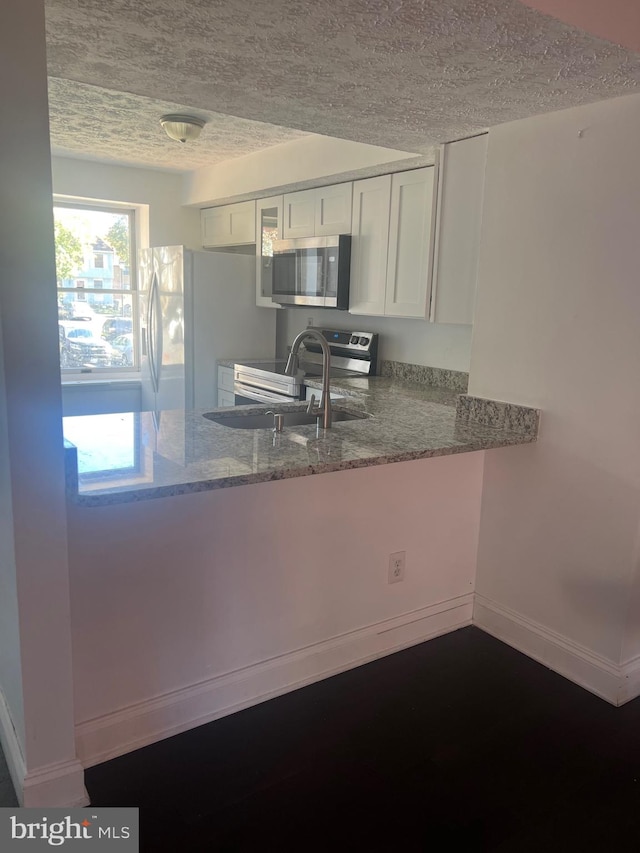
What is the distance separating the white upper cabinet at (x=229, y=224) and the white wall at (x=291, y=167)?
12 centimetres

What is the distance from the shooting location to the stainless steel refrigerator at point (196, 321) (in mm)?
4375

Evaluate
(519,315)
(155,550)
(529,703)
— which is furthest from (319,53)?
(529,703)

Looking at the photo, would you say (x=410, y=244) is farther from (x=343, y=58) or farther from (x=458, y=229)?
(x=343, y=58)

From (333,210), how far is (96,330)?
2.44m

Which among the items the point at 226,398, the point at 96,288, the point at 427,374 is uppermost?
the point at 96,288

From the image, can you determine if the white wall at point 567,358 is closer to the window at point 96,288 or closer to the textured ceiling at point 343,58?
the textured ceiling at point 343,58

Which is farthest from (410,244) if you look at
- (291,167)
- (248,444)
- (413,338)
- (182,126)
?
(248,444)

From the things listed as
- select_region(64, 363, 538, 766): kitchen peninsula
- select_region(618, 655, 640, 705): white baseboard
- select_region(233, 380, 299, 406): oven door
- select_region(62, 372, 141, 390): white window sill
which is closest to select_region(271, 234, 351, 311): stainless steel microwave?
select_region(233, 380, 299, 406): oven door

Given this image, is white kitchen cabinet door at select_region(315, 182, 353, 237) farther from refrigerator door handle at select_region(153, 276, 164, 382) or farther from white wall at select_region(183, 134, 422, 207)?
refrigerator door handle at select_region(153, 276, 164, 382)

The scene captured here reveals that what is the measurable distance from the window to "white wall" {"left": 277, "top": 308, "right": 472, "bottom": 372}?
5.78ft

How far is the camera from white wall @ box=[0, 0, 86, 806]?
134 centimetres

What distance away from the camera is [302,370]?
413 centimetres

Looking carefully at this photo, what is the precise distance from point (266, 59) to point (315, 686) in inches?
79.2

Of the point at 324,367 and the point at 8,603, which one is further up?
the point at 324,367
